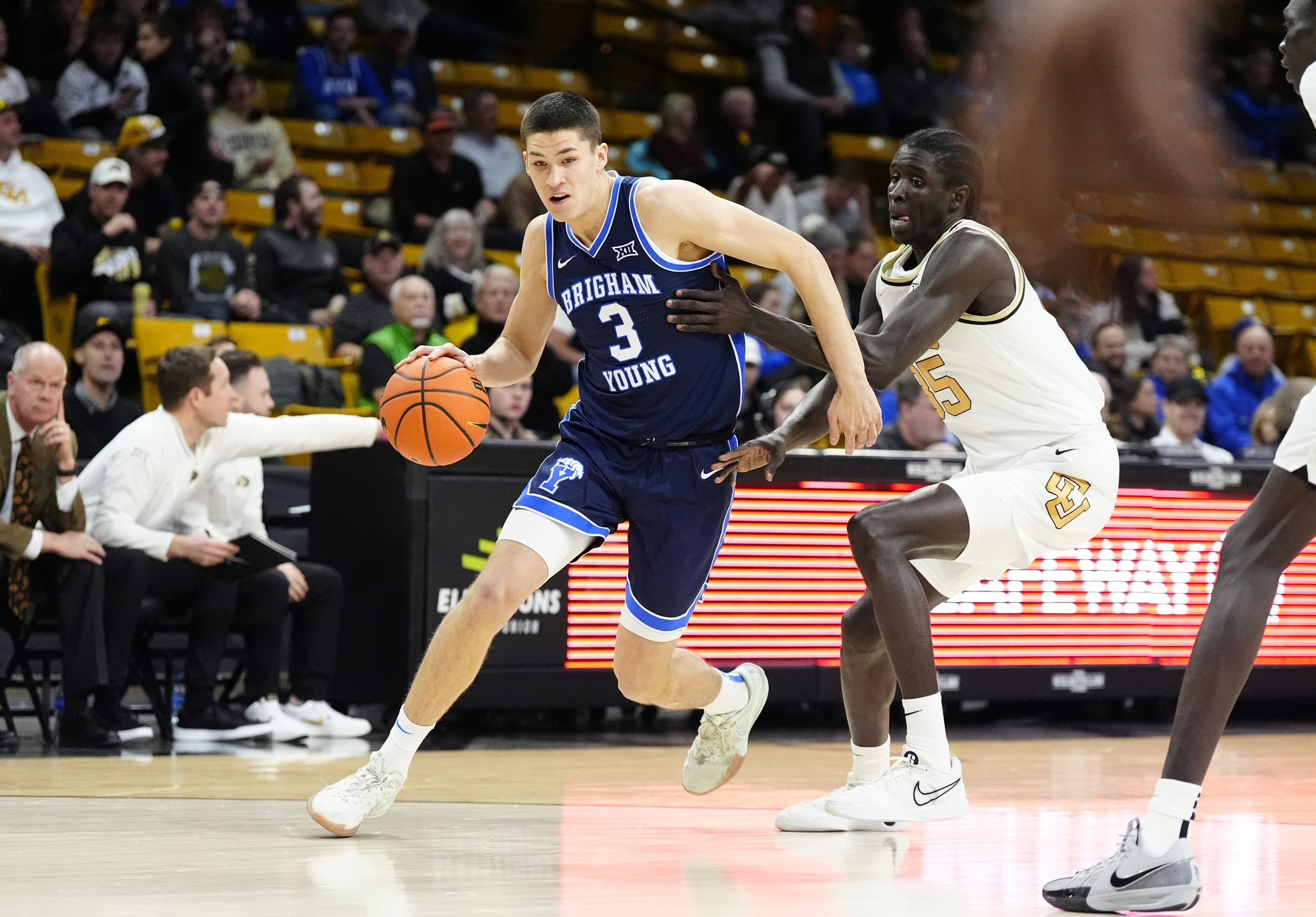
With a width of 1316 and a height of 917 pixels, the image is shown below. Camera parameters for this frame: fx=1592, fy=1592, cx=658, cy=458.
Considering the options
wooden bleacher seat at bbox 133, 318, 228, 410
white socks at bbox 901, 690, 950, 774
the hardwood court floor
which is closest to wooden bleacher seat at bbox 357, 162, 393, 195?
wooden bleacher seat at bbox 133, 318, 228, 410

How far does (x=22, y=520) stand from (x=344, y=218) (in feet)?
18.0

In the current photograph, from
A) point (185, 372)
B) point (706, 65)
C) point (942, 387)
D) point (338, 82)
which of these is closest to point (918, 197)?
point (942, 387)

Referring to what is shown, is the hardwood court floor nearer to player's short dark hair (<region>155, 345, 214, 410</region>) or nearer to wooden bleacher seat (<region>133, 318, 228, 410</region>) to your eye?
player's short dark hair (<region>155, 345, 214, 410</region>)

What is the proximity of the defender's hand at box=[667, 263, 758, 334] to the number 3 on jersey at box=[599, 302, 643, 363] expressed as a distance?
11cm

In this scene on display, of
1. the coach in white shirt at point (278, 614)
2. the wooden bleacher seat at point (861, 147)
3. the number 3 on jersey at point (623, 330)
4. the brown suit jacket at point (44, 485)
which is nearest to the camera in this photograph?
the number 3 on jersey at point (623, 330)

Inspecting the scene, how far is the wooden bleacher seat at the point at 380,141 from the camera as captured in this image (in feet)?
40.3

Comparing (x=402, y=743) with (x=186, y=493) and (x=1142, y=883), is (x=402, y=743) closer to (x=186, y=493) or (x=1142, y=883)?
(x=1142, y=883)

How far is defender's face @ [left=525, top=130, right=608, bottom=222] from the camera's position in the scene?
13.9 ft

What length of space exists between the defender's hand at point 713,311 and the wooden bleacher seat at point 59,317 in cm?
588

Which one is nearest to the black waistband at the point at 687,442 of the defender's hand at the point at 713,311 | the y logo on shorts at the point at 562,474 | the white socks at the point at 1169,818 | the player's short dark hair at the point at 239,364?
the y logo on shorts at the point at 562,474

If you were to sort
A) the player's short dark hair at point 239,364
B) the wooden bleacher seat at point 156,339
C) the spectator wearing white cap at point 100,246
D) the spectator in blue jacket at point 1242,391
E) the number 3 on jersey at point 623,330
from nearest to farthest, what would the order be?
the number 3 on jersey at point 623,330 < the player's short dark hair at point 239,364 < the wooden bleacher seat at point 156,339 < the spectator wearing white cap at point 100,246 < the spectator in blue jacket at point 1242,391

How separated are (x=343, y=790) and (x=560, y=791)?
1.36 meters

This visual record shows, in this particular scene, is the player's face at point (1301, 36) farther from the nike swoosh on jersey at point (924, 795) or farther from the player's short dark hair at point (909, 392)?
the player's short dark hair at point (909, 392)

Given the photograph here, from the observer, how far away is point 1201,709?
331 cm
